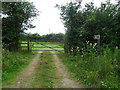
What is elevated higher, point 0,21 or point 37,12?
point 37,12

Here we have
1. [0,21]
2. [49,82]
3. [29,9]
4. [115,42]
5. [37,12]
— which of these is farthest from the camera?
[37,12]

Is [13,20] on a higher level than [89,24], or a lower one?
higher

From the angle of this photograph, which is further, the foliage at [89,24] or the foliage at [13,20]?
the foliage at [13,20]

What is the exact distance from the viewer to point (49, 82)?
2.90 meters

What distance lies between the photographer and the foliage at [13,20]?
21.5 feet

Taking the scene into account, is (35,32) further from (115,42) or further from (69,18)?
(115,42)

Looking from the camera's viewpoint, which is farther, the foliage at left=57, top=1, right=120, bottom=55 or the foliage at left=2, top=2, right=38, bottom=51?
the foliage at left=2, top=2, right=38, bottom=51

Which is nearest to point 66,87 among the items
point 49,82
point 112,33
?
point 49,82

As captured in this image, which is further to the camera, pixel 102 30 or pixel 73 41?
pixel 73 41

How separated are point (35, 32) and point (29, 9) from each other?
6.39ft

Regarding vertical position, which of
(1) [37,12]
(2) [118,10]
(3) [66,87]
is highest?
(1) [37,12]

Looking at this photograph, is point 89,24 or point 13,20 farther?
point 13,20

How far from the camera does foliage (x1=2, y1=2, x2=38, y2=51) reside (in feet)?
21.5

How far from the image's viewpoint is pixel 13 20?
6676 millimetres
